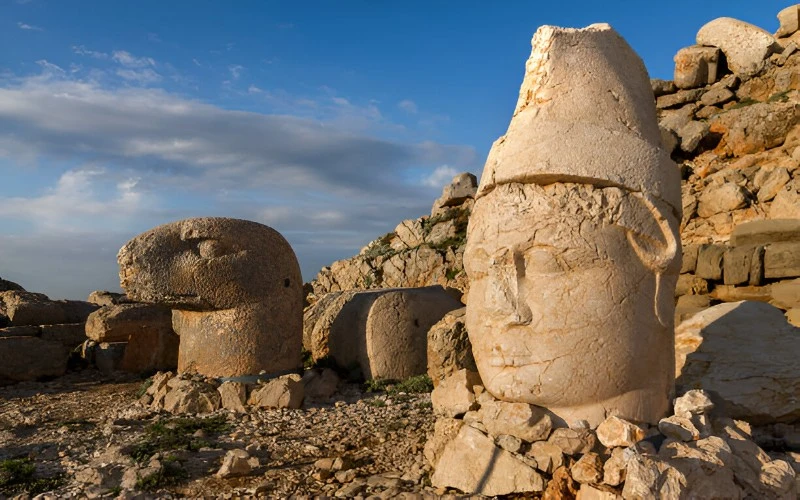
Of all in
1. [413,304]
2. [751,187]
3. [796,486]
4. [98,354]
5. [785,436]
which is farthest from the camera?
[751,187]

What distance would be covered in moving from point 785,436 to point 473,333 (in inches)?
112

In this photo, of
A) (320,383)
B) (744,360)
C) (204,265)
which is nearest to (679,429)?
(744,360)

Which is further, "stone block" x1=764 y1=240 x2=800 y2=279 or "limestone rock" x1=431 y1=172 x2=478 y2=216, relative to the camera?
"limestone rock" x1=431 y1=172 x2=478 y2=216

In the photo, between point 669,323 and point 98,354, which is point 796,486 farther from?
point 98,354

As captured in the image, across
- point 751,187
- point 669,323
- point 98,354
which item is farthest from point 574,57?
point 751,187

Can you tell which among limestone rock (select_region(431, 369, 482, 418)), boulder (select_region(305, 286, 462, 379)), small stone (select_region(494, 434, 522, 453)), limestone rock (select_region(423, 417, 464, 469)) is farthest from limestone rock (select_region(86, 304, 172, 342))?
small stone (select_region(494, 434, 522, 453))

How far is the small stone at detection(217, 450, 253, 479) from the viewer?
4.16m

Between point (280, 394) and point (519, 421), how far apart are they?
3286 mm

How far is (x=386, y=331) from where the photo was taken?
751 centimetres

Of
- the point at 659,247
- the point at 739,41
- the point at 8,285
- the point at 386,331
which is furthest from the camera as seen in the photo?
the point at 739,41

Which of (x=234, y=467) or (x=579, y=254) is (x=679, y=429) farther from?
Answer: (x=234, y=467)

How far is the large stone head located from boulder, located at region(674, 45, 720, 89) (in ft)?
69.4

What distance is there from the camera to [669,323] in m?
3.86

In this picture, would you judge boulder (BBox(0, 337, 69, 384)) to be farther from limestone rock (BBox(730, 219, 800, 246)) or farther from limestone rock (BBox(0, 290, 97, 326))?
limestone rock (BBox(730, 219, 800, 246))
